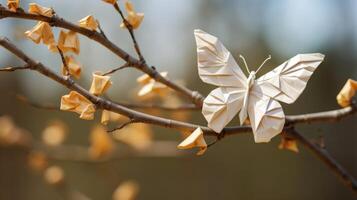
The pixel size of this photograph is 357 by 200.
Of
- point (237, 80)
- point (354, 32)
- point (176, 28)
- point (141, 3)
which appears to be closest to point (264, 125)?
point (237, 80)

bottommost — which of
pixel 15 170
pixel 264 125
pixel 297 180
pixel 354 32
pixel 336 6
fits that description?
pixel 297 180

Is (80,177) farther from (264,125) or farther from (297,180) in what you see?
(264,125)

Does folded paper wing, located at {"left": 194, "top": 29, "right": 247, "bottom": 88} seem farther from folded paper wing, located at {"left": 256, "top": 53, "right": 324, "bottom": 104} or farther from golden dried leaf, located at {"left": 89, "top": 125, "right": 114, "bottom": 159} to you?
golden dried leaf, located at {"left": 89, "top": 125, "right": 114, "bottom": 159}

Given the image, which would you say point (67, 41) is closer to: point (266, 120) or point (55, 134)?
point (266, 120)

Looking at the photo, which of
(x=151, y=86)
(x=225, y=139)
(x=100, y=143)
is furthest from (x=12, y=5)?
(x=225, y=139)

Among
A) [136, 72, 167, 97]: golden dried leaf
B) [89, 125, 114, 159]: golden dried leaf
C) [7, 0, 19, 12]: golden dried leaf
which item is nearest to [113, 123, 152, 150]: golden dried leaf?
[89, 125, 114, 159]: golden dried leaf
